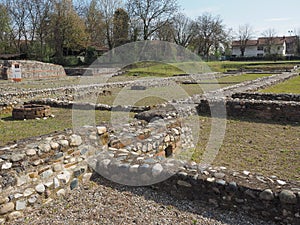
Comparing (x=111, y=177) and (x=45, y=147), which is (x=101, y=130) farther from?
(x=45, y=147)

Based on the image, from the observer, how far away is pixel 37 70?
27344 mm

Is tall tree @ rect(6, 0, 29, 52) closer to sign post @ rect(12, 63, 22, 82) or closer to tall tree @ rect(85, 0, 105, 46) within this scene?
tall tree @ rect(85, 0, 105, 46)

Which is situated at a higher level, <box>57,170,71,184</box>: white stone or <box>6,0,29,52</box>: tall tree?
<box>6,0,29,52</box>: tall tree

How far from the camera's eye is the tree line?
124 ft

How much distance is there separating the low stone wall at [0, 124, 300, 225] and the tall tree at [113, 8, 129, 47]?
37.2 meters

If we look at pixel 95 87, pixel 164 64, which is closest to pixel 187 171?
pixel 95 87

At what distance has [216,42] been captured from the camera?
178ft

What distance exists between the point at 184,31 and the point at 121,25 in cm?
1997

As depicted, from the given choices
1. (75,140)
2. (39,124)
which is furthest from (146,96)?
(75,140)

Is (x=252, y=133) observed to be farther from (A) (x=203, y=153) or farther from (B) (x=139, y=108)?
(B) (x=139, y=108)

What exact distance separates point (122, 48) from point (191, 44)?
1936 cm

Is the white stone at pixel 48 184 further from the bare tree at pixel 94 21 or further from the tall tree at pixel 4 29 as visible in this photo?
the tall tree at pixel 4 29

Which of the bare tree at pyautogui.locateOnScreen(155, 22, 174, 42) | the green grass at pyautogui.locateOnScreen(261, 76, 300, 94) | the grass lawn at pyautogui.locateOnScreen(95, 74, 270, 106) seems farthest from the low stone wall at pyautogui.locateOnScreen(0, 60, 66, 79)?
the green grass at pyautogui.locateOnScreen(261, 76, 300, 94)

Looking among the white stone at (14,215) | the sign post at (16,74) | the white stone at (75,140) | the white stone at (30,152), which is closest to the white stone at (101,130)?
the white stone at (75,140)
